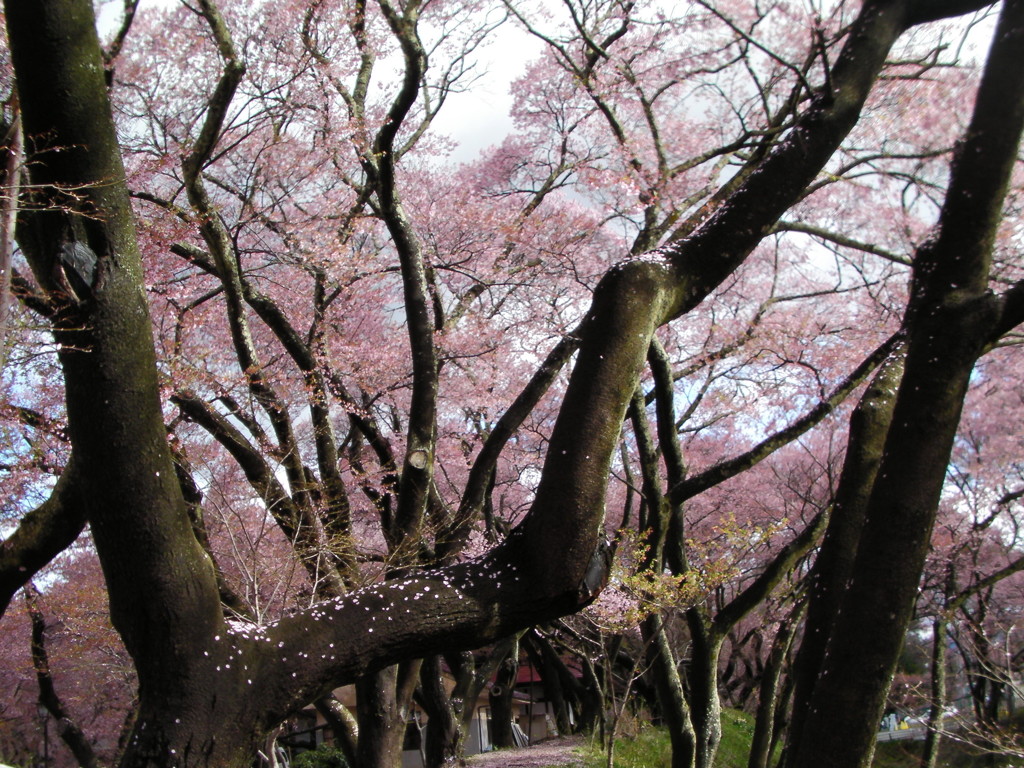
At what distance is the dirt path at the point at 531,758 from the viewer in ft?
37.9

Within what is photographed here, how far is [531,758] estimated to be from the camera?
12477 millimetres

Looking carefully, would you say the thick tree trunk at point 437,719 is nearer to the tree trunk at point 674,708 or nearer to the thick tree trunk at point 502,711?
the tree trunk at point 674,708

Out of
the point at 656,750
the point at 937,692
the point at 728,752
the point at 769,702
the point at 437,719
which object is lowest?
the point at 728,752

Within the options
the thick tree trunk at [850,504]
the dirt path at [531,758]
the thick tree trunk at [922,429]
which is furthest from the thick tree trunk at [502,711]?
the thick tree trunk at [922,429]

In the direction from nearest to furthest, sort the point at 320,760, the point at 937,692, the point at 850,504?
the point at 850,504
the point at 937,692
the point at 320,760

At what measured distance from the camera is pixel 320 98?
26.0 feet

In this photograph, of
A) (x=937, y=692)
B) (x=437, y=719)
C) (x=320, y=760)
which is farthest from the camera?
(x=320, y=760)

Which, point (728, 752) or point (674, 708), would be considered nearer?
point (674, 708)

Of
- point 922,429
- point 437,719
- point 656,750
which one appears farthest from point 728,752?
point 922,429

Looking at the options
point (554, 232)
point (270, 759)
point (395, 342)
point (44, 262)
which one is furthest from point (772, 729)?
point (44, 262)

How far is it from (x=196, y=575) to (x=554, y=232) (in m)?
7.70

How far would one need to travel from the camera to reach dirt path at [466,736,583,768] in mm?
11555

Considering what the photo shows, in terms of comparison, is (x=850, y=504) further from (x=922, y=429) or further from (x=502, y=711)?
(x=502, y=711)

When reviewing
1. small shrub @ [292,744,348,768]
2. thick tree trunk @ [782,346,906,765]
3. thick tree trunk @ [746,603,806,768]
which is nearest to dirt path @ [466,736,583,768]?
thick tree trunk @ [746,603,806,768]
